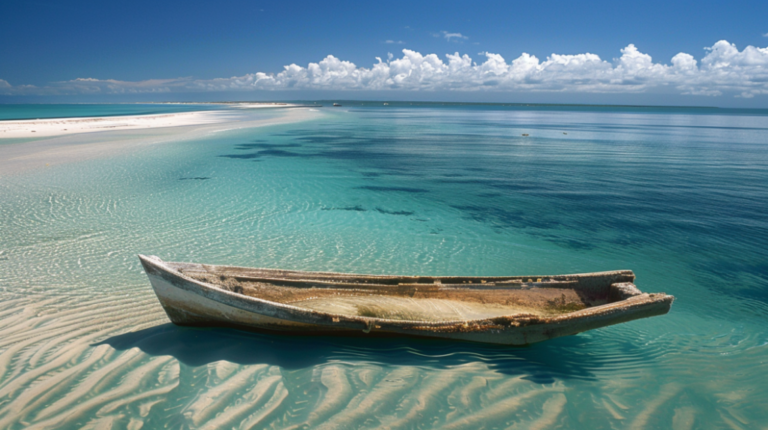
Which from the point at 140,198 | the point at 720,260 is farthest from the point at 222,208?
the point at 720,260

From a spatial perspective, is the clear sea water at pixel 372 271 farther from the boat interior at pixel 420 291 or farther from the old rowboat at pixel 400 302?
the boat interior at pixel 420 291

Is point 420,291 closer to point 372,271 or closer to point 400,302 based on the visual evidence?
point 400,302

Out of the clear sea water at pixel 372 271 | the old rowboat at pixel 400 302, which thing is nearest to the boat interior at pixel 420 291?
the old rowboat at pixel 400 302

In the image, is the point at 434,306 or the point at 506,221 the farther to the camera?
the point at 506,221

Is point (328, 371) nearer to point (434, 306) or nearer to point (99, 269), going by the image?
point (434, 306)

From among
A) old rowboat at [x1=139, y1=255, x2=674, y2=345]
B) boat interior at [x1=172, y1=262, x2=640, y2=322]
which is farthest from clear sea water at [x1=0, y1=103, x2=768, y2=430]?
boat interior at [x1=172, y1=262, x2=640, y2=322]

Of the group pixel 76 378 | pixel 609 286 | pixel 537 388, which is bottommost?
pixel 537 388

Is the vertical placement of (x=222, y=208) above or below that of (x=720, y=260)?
above

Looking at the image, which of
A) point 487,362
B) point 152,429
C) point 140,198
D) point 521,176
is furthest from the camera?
point 521,176
